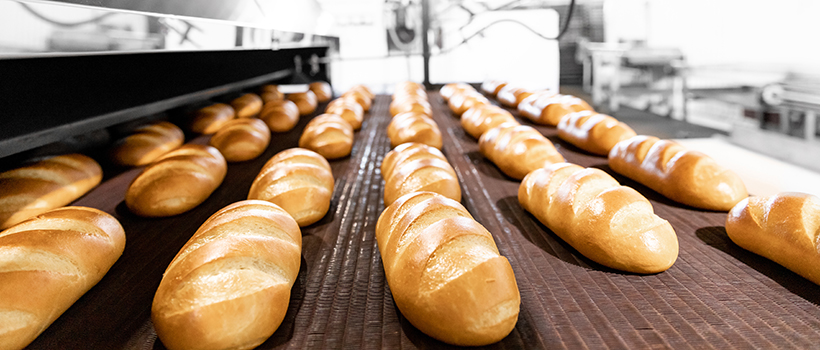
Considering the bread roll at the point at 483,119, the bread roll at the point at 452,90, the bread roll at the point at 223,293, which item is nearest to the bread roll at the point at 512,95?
the bread roll at the point at 452,90

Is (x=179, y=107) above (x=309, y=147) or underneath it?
above

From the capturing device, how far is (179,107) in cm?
322

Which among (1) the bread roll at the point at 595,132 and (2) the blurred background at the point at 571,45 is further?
(1) the bread roll at the point at 595,132

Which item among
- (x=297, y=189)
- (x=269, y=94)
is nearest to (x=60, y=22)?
(x=297, y=189)

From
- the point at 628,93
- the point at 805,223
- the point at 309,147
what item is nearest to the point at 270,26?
the point at 309,147

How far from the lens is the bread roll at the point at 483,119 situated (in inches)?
111

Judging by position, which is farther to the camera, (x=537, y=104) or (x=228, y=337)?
(x=537, y=104)

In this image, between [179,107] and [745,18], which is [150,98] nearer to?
[179,107]

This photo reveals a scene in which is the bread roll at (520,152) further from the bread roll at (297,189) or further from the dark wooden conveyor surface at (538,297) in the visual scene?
the bread roll at (297,189)

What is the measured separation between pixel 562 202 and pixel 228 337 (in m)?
1.11

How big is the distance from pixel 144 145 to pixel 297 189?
50.0 inches

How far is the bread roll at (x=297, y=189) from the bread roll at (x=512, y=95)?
8.21 ft

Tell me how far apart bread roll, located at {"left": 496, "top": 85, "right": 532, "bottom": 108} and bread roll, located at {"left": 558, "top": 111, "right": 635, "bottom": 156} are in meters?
1.22

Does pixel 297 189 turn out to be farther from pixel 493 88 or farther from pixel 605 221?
pixel 493 88
